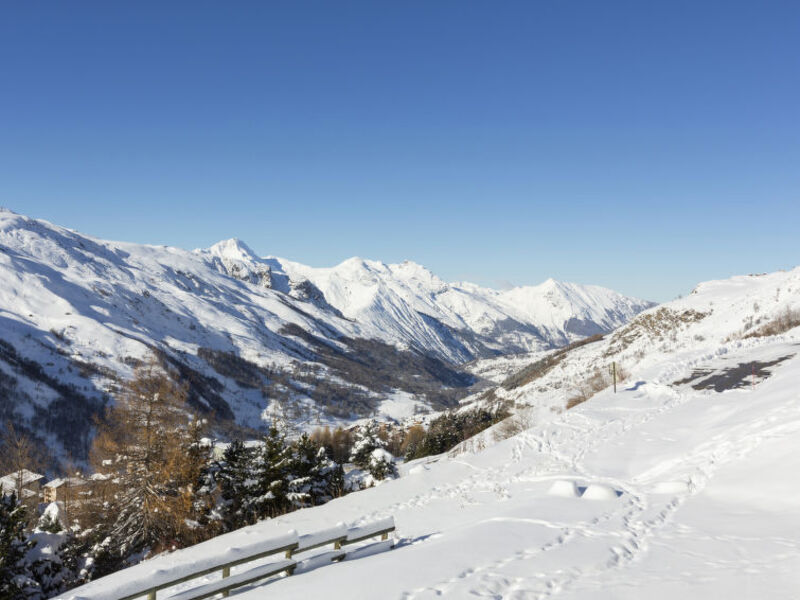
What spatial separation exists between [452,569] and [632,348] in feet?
372

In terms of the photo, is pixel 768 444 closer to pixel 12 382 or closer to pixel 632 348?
pixel 632 348

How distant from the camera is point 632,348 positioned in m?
110

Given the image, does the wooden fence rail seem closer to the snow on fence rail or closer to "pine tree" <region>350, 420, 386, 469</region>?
the snow on fence rail

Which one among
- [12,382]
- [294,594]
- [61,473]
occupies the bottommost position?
[61,473]

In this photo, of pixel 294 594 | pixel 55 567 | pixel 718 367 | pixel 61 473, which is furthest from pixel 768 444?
pixel 61 473

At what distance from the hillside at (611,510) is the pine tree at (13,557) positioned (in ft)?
11.4

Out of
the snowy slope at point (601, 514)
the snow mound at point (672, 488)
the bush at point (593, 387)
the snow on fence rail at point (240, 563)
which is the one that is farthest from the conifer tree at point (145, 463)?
the bush at point (593, 387)

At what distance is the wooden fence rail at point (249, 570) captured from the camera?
10.3 meters

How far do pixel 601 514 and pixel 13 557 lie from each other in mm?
22806

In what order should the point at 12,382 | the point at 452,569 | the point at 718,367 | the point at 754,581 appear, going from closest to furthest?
the point at 754,581 → the point at 452,569 → the point at 718,367 → the point at 12,382

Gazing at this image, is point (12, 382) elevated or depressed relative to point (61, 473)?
elevated

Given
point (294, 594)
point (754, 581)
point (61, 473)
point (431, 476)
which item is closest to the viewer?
point (754, 581)

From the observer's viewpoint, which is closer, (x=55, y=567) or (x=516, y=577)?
(x=516, y=577)

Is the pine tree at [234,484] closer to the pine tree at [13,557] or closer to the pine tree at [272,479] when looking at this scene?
the pine tree at [272,479]
